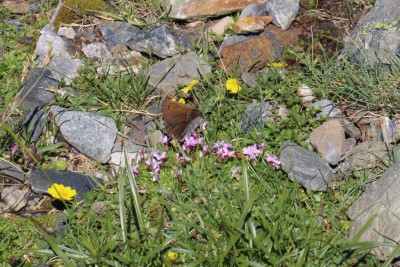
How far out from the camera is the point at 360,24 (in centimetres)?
509

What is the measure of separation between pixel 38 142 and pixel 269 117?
1553 mm

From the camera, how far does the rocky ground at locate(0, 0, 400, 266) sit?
430cm

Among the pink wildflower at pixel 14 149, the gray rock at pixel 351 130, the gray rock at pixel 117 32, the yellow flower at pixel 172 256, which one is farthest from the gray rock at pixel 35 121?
the gray rock at pixel 351 130

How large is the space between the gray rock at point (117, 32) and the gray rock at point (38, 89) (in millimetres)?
602

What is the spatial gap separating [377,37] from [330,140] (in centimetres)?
93

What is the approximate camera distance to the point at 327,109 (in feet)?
15.3

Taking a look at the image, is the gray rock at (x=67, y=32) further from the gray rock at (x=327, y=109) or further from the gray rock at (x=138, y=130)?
the gray rock at (x=327, y=109)

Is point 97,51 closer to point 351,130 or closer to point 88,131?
point 88,131

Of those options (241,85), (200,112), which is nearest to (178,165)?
(200,112)


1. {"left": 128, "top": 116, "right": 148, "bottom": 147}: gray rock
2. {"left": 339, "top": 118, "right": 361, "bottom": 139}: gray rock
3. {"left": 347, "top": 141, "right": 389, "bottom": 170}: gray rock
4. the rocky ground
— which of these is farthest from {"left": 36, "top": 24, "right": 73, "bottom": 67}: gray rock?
{"left": 347, "top": 141, "right": 389, "bottom": 170}: gray rock

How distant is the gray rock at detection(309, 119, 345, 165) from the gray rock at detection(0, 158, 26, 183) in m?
1.87

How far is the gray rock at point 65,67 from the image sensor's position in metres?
5.15

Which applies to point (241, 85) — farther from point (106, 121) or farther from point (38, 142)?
point (38, 142)

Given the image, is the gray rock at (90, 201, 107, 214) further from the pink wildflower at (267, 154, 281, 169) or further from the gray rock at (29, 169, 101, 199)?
the pink wildflower at (267, 154, 281, 169)
